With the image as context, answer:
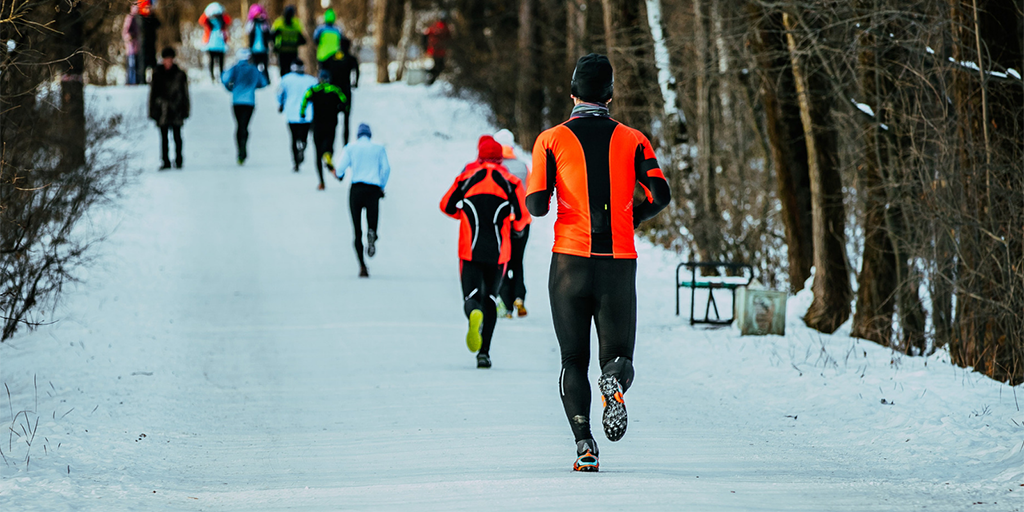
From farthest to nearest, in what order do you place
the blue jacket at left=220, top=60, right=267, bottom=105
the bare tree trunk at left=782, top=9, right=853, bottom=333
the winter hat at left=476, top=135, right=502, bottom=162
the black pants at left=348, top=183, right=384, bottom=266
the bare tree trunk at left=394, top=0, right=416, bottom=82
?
the bare tree trunk at left=394, top=0, right=416, bottom=82
the blue jacket at left=220, top=60, right=267, bottom=105
the black pants at left=348, top=183, right=384, bottom=266
the bare tree trunk at left=782, top=9, right=853, bottom=333
the winter hat at left=476, top=135, right=502, bottom=162

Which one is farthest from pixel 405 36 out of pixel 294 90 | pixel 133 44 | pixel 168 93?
pixel 294 90

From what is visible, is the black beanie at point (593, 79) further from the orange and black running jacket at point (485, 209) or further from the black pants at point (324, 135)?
the black pants at point (324, 135)

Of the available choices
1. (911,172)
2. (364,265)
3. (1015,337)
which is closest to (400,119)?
(364,265)

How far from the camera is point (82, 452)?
567 cm

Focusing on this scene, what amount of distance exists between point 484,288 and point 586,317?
11.4 ft

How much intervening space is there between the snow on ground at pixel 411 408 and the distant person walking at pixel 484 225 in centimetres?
51

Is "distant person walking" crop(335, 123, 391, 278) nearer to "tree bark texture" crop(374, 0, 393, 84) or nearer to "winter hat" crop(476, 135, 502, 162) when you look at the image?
"winter hat" crop(476, 135, 502, 162)

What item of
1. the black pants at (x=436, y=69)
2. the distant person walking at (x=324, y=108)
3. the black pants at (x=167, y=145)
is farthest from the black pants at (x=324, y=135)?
the black pants at (x=436, y=69)

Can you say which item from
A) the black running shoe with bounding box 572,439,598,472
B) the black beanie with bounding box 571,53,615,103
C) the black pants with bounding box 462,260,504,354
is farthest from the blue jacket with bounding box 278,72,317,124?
the black running shoe with bounding box 572,439,598,472

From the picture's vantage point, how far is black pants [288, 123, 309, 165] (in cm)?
1816

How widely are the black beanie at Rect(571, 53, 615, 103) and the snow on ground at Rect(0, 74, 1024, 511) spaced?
1.79m

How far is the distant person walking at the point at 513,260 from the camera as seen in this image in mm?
10562

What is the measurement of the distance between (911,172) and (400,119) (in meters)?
19.0

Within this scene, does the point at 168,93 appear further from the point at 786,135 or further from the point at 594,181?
the point at 594,181
